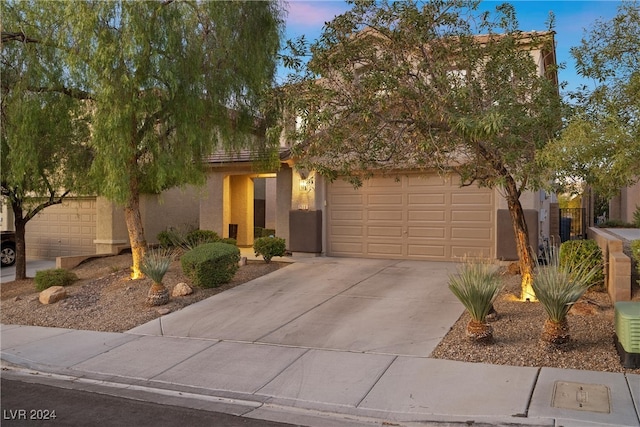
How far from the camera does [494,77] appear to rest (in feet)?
28.2

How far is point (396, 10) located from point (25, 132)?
7.89m

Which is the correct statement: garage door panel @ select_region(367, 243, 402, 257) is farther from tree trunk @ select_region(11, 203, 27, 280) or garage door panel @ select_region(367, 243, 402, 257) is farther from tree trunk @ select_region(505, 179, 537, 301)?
tree trunk @ select_region(11, 203, 27, 280)

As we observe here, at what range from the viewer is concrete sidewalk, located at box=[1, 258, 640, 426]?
5363 mm

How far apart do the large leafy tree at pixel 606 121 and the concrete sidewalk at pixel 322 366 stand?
2.38m

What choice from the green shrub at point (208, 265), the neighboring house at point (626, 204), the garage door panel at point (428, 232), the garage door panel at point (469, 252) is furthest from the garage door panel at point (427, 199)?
the neighboring house at point (626, 204)

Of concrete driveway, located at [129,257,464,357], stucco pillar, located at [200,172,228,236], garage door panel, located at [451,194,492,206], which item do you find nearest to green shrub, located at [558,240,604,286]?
concrete driveway, located at [129,257,464,357]

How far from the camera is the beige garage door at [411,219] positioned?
13.5 m

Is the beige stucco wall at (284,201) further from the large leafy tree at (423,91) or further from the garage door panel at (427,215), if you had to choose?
the large leafy tree at (423,91)

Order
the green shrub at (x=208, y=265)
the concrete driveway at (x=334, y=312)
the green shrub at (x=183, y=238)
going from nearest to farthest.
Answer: the concrete driveway at (x=334, y=312) < the green shrub at (x=208, y=265) < the green shrub at (x=183, y=238)

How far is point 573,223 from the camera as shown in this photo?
2266 cm

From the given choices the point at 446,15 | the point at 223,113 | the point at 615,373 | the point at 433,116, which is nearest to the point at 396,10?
the point at 446,15

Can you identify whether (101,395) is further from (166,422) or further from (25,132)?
(25,132)

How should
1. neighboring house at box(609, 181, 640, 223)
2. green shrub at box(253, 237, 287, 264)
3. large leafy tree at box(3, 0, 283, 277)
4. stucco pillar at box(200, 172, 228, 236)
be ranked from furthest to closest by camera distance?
neighboring house at box(609, 181, 640, 223) < stucco pillar at box(200, 172, 228, 236) < green shrub at box(253, 237, 287, 264) < large leafy tree at box(3, 0, 283, 277)

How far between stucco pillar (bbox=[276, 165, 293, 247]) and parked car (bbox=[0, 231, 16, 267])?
9.57m
